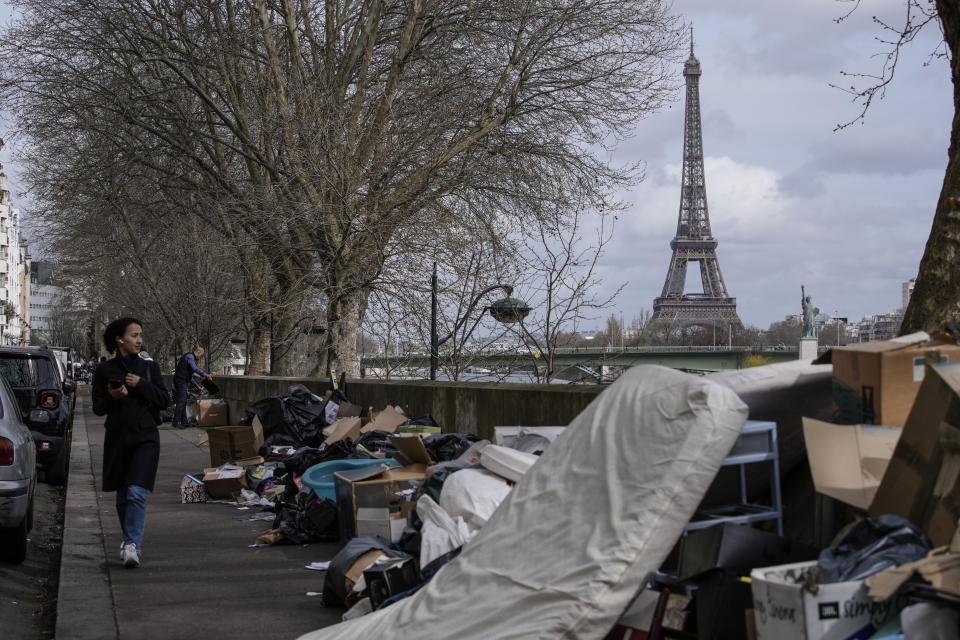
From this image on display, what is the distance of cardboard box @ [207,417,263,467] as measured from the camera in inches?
475

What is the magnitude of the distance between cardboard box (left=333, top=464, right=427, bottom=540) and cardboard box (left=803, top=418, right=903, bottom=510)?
3.51 meters

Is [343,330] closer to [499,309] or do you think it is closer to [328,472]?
[499,309]

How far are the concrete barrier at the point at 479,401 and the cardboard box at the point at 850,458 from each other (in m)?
3.24

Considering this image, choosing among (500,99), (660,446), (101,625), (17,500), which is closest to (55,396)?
(17,500)

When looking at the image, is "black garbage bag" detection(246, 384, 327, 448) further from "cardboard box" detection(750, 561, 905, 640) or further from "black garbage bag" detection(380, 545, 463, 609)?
"cardboard box" detection(750, 561, 905, 640)

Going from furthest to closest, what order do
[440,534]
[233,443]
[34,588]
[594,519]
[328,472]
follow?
[233,443], [328,472], [34,588], [440,534], [594,519]

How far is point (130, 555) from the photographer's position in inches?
271

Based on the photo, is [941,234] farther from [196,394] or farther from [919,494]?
[196,394]

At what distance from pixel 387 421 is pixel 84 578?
4.08 meters

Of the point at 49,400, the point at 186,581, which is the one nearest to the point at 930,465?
the point at 186,581

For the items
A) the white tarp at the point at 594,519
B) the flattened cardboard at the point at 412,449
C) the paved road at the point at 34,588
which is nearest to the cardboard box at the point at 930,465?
the white tarp at the point at 594,519

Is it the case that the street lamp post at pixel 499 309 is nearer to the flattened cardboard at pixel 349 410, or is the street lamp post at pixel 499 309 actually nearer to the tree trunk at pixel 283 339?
the flattened cardboard at pixel 349 410

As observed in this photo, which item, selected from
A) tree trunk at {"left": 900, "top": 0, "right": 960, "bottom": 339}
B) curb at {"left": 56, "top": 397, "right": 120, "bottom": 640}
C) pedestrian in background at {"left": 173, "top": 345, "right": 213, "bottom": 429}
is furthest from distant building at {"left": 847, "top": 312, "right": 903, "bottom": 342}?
pedestrian in background at {"left": 173, "top": 345, "right": 213, "bottom": 429}

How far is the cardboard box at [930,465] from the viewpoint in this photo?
10.7 ft
